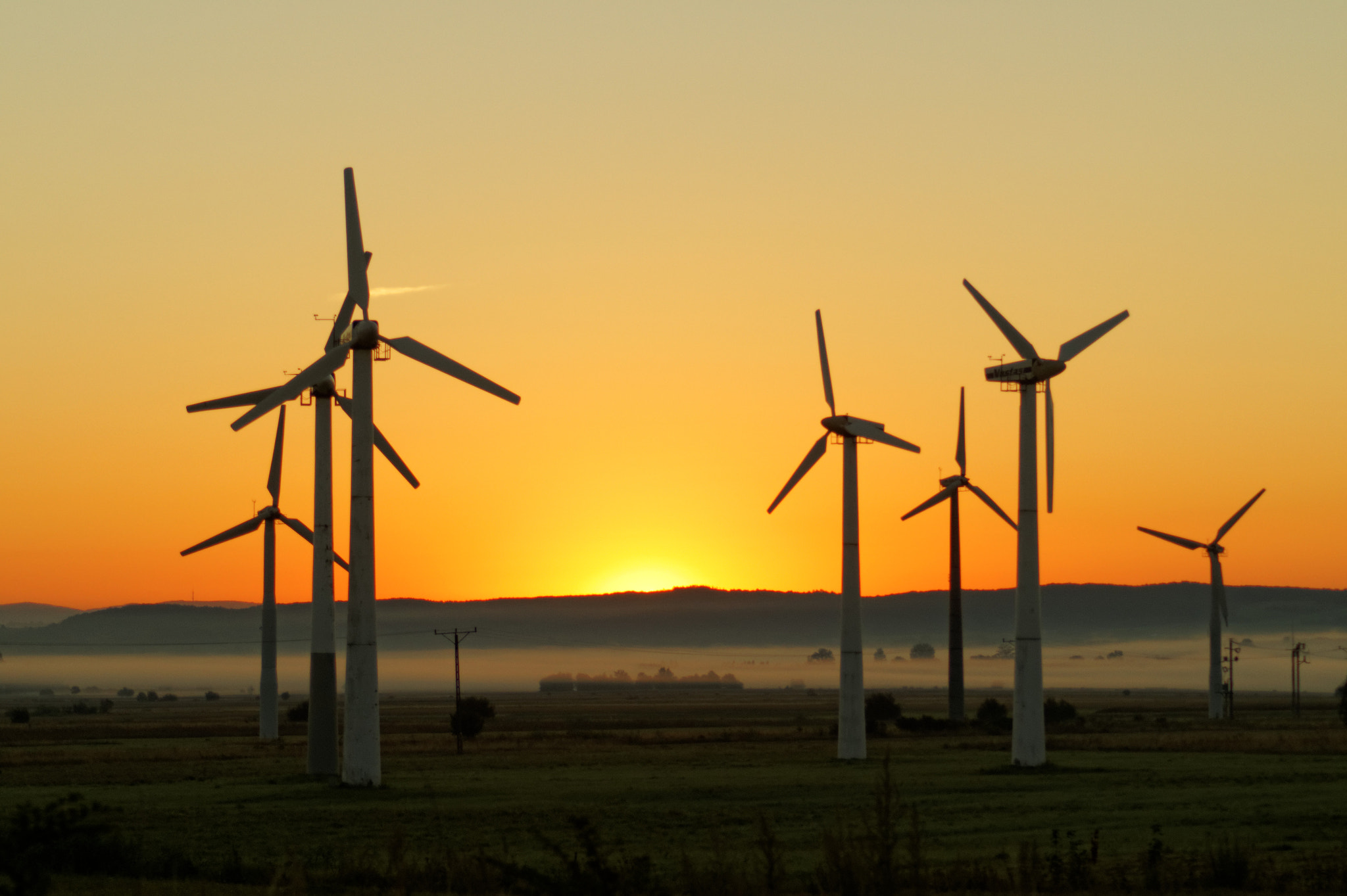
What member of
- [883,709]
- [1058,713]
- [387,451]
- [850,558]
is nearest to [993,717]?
[883,709]

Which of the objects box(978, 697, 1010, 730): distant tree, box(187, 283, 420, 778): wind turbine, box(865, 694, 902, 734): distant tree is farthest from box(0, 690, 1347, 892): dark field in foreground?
box(865, 694, 902, 734): distant tree

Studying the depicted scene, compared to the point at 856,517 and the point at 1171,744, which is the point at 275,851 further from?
the point at 1171,744

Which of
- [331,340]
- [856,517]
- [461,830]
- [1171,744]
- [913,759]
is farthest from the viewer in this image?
[1171,744]

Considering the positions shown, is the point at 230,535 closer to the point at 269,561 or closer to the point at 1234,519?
the point at 269,561

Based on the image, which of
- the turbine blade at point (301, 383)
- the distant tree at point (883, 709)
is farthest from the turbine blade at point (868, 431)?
the distant tree at point (883, 709)

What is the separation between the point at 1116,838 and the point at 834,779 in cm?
2334

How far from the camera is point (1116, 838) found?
3462 centimetres

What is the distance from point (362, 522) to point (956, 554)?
6263 cm

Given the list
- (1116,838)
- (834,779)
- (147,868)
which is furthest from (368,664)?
(1116,838)

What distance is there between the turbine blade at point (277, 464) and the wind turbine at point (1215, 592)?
77.2 m

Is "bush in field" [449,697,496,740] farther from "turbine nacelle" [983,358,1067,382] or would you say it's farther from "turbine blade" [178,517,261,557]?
"turbine nacelle" [983,358,1067,382]

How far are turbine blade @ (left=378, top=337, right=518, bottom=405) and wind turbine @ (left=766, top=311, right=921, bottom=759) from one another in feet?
82.5

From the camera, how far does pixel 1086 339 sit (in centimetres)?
7175

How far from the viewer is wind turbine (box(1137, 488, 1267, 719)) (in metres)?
133
